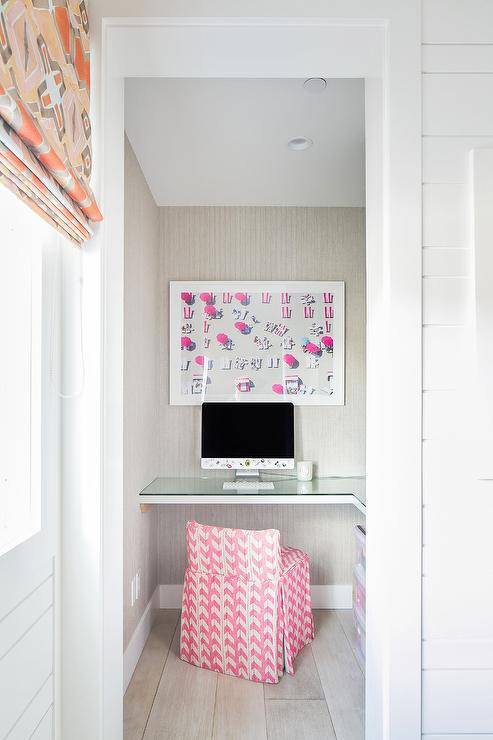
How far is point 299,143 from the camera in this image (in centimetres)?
249

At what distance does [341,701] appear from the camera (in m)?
2.29

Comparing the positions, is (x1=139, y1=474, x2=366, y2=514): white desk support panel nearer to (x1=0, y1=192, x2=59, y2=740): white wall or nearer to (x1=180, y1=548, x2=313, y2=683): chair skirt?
(x1=180, y1=548, x2=313, y2=683): chair skirt

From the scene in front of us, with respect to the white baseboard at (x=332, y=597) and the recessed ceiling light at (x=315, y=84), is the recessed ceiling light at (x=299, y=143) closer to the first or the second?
the recessed ceiling light at (x=315, y=84)

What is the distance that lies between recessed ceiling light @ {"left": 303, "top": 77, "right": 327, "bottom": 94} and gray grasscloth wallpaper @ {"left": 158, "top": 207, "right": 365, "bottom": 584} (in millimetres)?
1347

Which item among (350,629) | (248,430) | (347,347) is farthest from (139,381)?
(350,629)

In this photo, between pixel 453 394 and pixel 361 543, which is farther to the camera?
pixel 361 543

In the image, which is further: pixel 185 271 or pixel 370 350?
pixel 185 271

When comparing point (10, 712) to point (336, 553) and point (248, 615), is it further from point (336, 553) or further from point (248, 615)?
point (336, 553)

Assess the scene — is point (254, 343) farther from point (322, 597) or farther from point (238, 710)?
point (238, 710)

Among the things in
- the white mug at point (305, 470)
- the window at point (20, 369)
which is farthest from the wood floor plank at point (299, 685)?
the window at point (20, 369)

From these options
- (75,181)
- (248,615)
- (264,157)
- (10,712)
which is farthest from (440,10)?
(248,615)

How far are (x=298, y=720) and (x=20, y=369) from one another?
188 cm

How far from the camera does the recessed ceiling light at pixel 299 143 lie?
2.45 meters

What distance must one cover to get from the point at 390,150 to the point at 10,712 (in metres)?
1.57
